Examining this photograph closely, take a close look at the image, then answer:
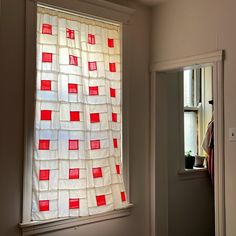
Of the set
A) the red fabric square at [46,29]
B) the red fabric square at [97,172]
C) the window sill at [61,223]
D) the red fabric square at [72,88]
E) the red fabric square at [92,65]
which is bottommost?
the window sill at [61,223]

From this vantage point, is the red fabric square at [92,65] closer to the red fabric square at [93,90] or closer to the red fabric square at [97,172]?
the red fabric square at [93,90]

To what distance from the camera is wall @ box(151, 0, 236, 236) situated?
269cm

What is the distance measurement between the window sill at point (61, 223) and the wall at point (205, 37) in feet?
3.46

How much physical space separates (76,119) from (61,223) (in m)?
0.90

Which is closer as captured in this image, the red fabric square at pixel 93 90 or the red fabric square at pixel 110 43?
the red fabric square at pixel 93 90

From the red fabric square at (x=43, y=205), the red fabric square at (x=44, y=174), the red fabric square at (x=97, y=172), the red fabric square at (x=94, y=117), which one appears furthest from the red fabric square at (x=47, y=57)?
the red fabric square at (x=43, y=205)

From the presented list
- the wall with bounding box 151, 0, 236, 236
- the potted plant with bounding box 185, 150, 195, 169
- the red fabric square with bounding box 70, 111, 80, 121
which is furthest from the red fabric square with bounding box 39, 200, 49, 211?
the potted plant with bounding box 185, 150, 195, 169

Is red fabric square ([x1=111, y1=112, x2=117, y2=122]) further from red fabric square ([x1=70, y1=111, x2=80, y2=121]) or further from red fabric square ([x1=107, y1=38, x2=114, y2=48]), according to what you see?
red fabric square ([x1=107, y1=38, x2=114, y2=48])

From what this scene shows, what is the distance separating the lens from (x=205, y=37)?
2.94 meters

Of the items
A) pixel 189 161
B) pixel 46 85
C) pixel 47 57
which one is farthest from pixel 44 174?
pixel 189 161

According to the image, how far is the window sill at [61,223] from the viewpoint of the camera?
2.48 meters

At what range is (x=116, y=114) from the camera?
3.12 m

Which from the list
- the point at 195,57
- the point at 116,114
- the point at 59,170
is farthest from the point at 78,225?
the point at 195,57

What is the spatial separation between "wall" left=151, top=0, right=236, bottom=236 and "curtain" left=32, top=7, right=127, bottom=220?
564 millimetres
